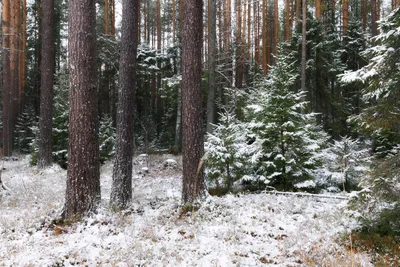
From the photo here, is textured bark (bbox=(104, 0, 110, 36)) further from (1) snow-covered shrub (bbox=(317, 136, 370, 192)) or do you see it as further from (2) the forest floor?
(1) snow-covered shrub (bbox=(317, 136, 370, 192))

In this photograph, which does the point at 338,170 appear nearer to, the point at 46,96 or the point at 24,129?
the point at 46,96

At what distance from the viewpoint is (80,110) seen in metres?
5.65

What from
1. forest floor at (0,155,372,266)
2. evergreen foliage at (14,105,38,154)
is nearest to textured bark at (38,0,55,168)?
forest floor at (0,155,372,266)

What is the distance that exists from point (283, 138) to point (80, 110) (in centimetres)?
582

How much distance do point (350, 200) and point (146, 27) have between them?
28.4 meters

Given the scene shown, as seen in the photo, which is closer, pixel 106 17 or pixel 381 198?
pixel 381 198

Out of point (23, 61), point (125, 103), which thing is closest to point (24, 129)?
point (23, 61)

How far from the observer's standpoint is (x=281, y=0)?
2769cm

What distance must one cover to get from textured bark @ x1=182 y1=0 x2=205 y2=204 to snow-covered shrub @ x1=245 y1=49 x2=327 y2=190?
3055mm

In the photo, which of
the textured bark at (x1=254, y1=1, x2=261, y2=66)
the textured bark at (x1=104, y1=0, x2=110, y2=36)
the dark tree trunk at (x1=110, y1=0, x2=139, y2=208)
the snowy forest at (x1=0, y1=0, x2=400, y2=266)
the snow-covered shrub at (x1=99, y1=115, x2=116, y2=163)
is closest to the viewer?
the snowy forest at (x1=0, y1=0, x2=400, y2=266)

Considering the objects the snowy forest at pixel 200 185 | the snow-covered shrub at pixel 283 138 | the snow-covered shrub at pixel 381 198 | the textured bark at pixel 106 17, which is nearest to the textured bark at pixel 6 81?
the textured bark at pixel 106 17

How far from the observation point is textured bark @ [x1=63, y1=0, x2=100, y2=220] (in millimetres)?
5652

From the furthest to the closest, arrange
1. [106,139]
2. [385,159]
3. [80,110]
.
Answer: [106,139]
[80,110]
[385,159]

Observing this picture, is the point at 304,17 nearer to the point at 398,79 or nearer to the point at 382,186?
the point at 398,79
